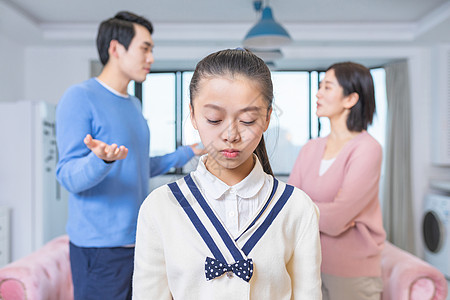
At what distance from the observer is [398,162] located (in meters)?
4.89

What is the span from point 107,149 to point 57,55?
4381 mm

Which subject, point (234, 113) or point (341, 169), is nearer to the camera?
point (234, 113)

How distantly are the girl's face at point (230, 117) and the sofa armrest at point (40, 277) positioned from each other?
1.39 meters

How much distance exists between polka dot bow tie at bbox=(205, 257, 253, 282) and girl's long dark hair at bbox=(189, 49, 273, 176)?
0.32 metres

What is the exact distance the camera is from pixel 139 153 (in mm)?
1382

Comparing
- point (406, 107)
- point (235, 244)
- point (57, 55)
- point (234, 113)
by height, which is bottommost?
point (235, 244)

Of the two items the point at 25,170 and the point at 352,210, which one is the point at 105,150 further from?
the point at 25,170

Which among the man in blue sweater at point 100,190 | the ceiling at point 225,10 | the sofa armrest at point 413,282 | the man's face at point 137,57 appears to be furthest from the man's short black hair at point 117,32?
the ceiling at point 225,10

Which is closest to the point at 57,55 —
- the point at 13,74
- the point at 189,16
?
the point at 13,74

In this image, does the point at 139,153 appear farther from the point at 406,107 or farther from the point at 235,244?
the point at 406,107

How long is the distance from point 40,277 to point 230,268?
1.43 m

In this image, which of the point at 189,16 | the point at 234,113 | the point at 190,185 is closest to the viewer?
the point at 234,113

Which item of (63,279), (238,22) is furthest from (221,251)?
(238,22)

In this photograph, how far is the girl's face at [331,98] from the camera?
1483 mm
